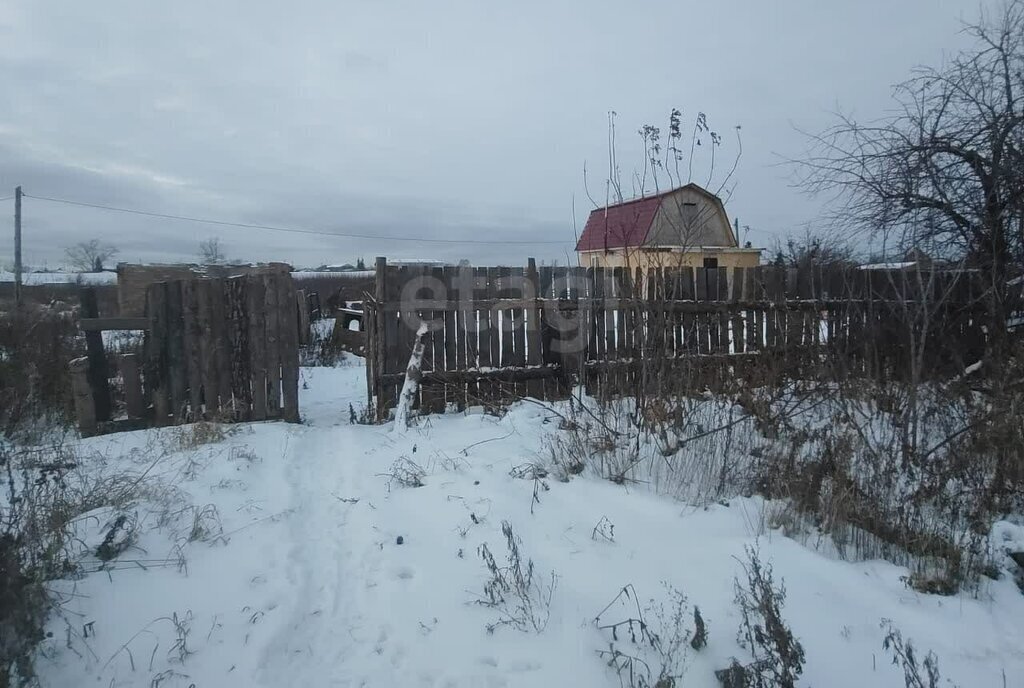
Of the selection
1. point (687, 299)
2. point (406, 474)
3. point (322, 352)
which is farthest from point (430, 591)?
point (322, 352)

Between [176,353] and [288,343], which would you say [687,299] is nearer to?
[288,343]

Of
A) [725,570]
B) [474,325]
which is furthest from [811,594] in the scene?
[474,325]

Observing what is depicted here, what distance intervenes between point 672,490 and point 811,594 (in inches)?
51.7

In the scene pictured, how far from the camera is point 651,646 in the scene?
2564mm

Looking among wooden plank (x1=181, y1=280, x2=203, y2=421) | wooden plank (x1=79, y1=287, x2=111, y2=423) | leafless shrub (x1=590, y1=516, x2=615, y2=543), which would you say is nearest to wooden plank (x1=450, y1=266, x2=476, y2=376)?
wooden plank (x1=181, y1=280, x2=203, y2=421)

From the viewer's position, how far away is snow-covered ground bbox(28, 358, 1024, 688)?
2488 mm

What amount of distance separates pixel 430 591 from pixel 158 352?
4.64 m

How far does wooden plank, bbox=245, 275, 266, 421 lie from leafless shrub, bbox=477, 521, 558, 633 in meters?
4.13

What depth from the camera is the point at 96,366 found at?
Answer: 6156 millimetres

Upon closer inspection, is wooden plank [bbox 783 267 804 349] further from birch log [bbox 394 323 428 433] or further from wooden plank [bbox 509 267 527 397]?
birch log [bbox 394 323 428 433]

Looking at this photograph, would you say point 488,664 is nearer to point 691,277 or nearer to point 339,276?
point 691,277

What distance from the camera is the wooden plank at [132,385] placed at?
6.06m

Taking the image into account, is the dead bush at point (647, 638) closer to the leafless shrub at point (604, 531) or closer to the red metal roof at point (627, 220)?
the leafless shrub at point (604, 531)

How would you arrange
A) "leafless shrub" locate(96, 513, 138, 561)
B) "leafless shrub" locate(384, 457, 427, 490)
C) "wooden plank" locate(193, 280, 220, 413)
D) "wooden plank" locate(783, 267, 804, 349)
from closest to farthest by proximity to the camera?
"leafless shrub" locate(96, 513, 138, 561)
"leafless shrub" locate(384, 457, 427, 490)
"wooden plank" locate(193, 280, 220, 413)
"wooden plank" locate(783, 267, 804, 349)
